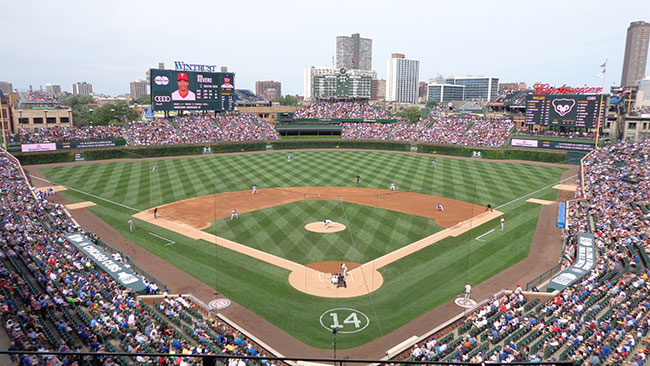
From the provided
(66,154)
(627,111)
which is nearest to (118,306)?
(66,154)

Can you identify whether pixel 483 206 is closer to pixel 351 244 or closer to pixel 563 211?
pixel 563 211

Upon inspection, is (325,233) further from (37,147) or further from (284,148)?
(37,147)

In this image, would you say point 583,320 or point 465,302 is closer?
point 583,320

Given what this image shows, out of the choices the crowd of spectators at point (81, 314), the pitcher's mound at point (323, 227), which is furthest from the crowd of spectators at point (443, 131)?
the crowd of spectators at point (81, 314)

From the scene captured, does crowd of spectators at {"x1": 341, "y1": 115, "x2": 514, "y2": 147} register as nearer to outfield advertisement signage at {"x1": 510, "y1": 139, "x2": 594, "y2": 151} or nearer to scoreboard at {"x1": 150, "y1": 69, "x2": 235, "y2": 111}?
outfield advertisement signage at {"x1": 510, "y1": 139, "x2": 594, "y2": 151}

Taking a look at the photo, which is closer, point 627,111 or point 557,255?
A: point 557,255

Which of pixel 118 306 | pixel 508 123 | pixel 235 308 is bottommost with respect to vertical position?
pixel 235 308

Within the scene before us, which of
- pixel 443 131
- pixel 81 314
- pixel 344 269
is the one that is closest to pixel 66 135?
pixel 81 314
